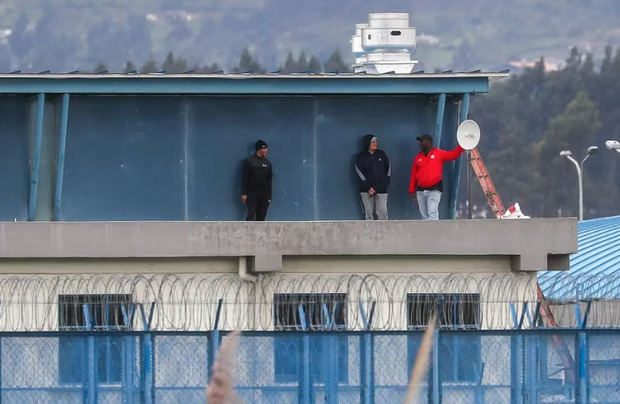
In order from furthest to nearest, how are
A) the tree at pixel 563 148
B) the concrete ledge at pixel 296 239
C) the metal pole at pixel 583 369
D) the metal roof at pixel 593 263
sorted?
the tree at pixel 563 148 < the metal roof at pixel 593 263 < the concrete ledge at pixel 296 239 < the metal pole at pixel 583 369

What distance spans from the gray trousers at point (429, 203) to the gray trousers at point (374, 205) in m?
0.52

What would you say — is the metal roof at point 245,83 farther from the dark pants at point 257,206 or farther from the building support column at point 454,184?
the dark pants at point 257,206

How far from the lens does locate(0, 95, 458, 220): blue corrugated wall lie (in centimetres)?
2431

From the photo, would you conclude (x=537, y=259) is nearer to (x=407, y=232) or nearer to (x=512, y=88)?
(x=407, y=232)

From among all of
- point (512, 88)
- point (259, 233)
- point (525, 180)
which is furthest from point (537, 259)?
point (512, 88)

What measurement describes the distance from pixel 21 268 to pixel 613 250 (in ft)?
51.5

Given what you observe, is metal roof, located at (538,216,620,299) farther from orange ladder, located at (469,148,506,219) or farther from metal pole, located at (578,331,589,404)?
metal pole, located at (578,331,589,404)

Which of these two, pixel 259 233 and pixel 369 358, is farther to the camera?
pixel 259 233

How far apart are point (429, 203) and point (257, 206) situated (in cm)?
251

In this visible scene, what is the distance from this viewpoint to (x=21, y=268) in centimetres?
2256

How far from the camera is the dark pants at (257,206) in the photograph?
79.3 ft

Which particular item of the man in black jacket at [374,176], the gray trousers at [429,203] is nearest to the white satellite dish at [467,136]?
the gray trousers at [429,203]

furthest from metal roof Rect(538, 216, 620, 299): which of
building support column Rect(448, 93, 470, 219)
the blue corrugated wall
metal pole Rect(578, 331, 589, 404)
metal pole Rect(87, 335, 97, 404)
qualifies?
metal pole Rect(87, 335, 97, 404)

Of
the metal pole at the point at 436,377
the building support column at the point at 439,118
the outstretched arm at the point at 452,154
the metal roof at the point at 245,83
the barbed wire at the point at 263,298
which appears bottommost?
the metal pole at the point at 436,377
